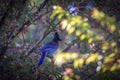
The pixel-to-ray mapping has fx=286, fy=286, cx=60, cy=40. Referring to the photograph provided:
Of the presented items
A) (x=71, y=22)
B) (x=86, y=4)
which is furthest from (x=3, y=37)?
(x=71, y=22)

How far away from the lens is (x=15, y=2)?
5.11 m

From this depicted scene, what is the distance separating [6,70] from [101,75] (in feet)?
10.8

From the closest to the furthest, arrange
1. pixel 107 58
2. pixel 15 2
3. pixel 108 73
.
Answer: pixel 107 58 → pixel 108 73 → pixel 15 2

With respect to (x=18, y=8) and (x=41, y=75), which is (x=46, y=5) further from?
(x=41, y=75)

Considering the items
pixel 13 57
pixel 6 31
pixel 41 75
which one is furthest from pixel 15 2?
pixel 41 75

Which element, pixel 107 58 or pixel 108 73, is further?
pixel 108 73

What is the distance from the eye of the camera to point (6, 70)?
18.4 ft

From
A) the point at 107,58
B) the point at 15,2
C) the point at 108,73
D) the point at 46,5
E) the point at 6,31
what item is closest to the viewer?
the point at 107,58

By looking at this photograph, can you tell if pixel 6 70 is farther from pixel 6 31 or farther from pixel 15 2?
pixel 15 2

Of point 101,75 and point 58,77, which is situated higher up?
point 58,77

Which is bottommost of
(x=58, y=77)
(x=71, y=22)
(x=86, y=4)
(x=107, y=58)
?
(x=107, y=58)

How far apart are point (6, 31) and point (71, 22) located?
327cm

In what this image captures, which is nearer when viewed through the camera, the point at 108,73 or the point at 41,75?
the point at 108,73

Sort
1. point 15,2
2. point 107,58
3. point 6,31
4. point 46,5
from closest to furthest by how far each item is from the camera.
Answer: point 107,58, point 15,2, point 6,31, point 46,5
